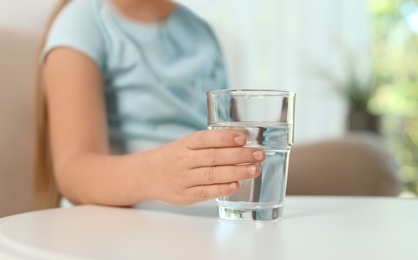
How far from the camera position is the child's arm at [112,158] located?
59 cm

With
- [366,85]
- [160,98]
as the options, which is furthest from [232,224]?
[366,85]

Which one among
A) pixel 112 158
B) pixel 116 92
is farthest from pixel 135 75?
pixel 112 158

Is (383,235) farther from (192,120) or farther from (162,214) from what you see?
(192,120)

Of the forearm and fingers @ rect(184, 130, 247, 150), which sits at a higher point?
fingers @ rect(184, 130, 247, 150)

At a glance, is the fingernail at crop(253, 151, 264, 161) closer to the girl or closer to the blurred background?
the girl

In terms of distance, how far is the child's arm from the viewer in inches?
23.2

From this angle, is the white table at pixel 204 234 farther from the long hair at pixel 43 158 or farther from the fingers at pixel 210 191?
the long hair at pixel 43 158

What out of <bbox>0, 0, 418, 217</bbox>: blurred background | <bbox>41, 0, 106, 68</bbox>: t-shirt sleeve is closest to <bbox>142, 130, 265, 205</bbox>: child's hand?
<bbox>41, 0, 106, 68</bbox>: t-shirt sleeve

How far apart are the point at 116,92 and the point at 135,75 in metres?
0.04

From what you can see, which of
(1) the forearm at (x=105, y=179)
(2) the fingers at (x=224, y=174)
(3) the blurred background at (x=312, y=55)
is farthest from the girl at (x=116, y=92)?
(3) the blurred background at (x=312, y=55)

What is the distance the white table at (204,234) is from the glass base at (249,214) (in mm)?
13

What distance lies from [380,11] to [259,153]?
14.7 feet

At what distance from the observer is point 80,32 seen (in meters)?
1.09

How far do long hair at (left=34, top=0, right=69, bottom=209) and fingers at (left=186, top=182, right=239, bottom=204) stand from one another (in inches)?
21.2
